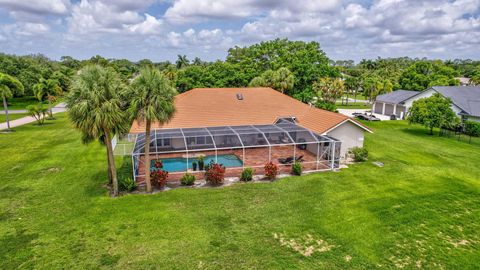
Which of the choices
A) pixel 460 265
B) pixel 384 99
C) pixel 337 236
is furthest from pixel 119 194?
pixel 384 99

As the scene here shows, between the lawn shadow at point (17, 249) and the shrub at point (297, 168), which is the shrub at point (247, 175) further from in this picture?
the lawn shadow at point (17, 249)

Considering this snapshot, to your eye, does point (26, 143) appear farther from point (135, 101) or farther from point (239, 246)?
point (239, 246)

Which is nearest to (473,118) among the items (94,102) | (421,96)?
(421,96)

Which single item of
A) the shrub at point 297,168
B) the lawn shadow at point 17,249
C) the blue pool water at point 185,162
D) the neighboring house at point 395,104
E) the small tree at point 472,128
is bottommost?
the lawn shadow at point 17,249

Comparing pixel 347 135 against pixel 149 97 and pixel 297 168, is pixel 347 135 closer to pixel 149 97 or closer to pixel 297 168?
pixel 297 168

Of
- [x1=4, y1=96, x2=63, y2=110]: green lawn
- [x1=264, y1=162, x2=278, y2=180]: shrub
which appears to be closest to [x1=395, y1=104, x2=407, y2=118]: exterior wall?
[x1=264, y1=162, x2=278, y2=180]: shrub

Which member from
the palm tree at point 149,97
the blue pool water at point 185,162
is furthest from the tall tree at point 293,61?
the palm tree at point 149,97
